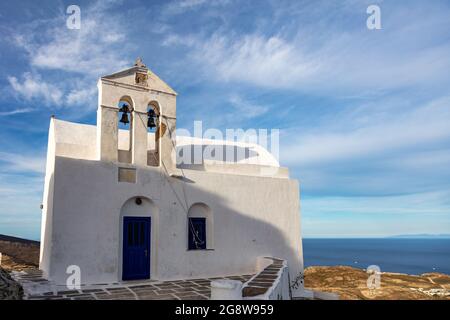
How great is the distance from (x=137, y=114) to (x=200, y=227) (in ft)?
13.1

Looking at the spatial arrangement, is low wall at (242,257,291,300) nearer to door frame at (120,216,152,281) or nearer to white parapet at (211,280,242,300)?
white parapet at (211,280,242,300)

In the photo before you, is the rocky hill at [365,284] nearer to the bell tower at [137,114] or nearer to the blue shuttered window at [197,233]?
the blue shuttered window at [197,233]

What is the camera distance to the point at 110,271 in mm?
8734

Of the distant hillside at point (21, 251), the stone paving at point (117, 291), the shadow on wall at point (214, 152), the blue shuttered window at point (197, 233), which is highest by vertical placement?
the shadow on wall at point (214, 152)

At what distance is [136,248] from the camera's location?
9375mm

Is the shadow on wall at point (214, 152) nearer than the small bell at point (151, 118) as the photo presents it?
No

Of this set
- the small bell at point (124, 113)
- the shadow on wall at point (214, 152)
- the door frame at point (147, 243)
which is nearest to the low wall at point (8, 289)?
the door frame at point (147, 243)

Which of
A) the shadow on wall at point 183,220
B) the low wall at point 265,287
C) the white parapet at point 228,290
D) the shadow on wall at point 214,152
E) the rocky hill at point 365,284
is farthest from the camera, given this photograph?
the rocky hill at point 365,284

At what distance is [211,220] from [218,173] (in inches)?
61.0

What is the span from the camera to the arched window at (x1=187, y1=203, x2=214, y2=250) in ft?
34.4

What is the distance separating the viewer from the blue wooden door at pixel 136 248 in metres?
9.22

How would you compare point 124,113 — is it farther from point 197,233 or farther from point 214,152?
point 197,233

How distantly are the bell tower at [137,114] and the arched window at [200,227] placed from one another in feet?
5.28
